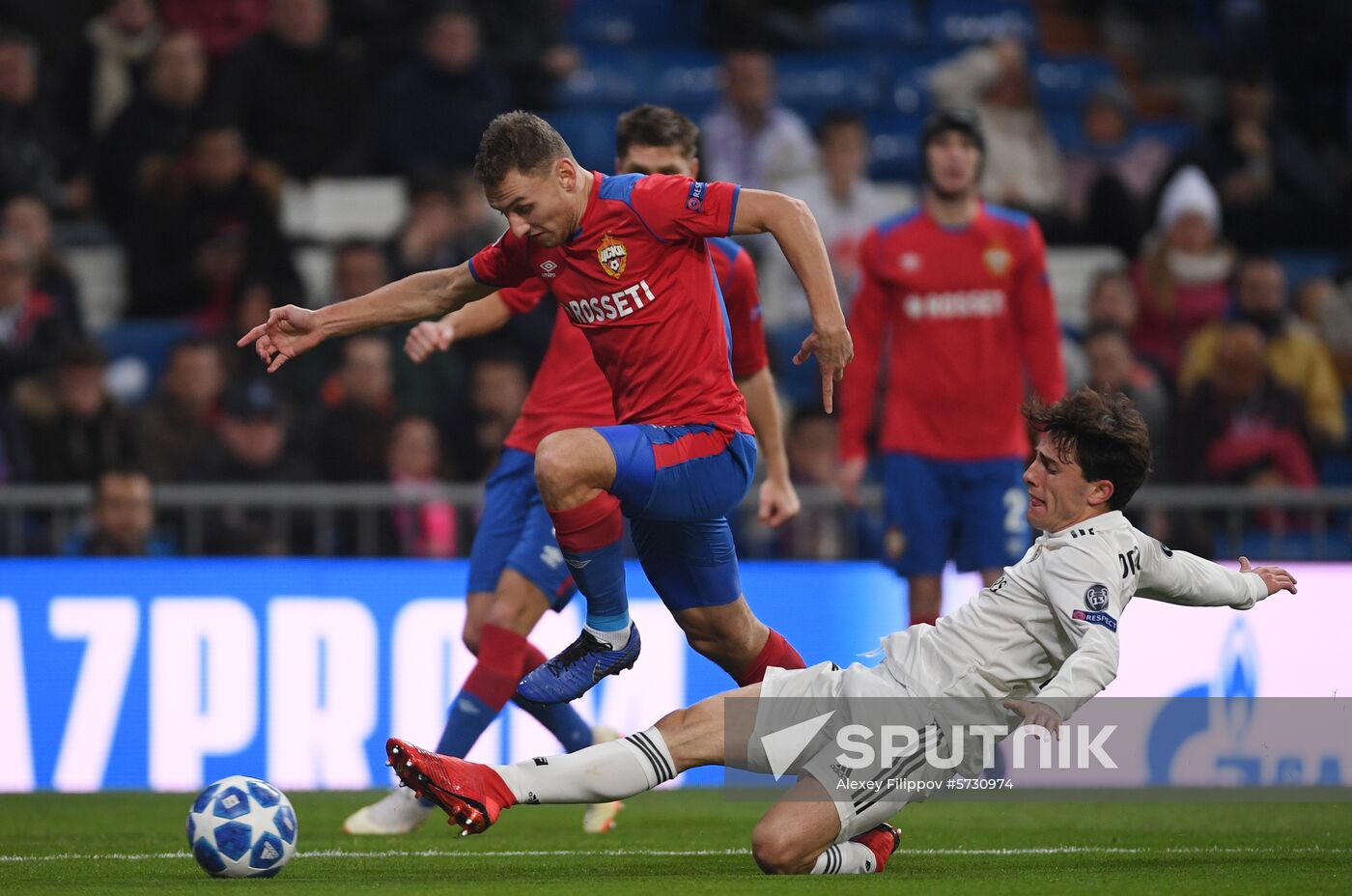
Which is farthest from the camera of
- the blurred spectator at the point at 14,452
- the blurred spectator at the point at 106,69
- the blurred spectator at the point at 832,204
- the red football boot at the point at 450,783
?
the blurred spectator at the point at 106,69

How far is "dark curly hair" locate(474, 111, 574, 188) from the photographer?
5.98 metres

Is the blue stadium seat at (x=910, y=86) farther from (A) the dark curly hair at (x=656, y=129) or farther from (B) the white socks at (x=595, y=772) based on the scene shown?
(B) the white socks at (x=595, y=772)

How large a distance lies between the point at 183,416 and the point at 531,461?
447cm

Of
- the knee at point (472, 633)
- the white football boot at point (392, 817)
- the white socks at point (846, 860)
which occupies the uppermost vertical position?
the knee at point (472, 633)

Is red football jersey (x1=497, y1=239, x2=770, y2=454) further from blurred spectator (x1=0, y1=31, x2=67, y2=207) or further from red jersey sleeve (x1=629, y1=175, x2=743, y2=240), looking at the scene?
blurred spectator (x1=0, y1=31, x2=67, y2=207)

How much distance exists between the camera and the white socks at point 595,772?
18.9ft

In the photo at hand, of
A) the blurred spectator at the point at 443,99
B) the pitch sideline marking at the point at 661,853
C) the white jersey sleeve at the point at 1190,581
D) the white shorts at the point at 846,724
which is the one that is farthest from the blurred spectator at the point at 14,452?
the white jersey sleeve at the point at 1190,581

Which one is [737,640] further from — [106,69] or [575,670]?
[106,69]

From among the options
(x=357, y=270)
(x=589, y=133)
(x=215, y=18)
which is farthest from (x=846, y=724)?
(x=215, y=18)

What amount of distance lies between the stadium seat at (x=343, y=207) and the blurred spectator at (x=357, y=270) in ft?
5.94

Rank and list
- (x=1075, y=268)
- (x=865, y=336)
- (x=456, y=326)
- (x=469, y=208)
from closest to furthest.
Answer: (x=456, y=326) → (x=865, y=336) → (x=469, y=208) → (x=1075, y=268)

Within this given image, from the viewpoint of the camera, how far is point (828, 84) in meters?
15.5

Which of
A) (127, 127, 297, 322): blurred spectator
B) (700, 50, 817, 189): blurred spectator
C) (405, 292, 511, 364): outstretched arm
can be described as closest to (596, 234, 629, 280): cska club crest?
(405, 292, 511, 364): outstretched arm

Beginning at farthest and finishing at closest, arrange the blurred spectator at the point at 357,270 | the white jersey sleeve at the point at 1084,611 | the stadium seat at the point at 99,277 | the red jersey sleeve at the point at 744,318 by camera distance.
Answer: the stadium seat at the point at 99,277 → the blurred spectator at the point at 357,270 → the red jersey sleeve at the point at 744,318 → the white jersey sleeve at the point at 1084,611
